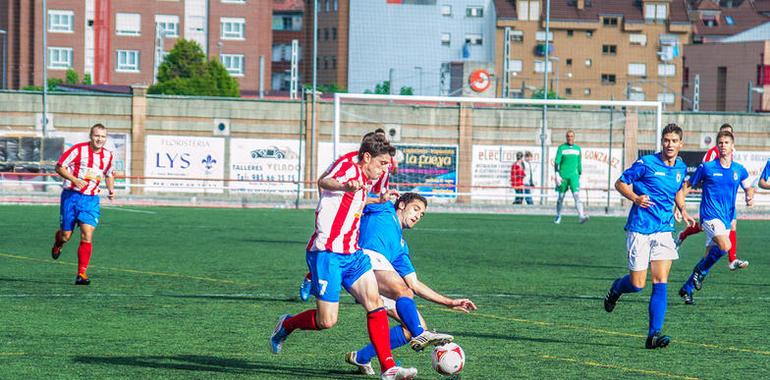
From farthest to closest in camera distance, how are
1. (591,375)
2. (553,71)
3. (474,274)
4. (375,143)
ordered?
(553,71), (474,274), (591,375), (375,143)

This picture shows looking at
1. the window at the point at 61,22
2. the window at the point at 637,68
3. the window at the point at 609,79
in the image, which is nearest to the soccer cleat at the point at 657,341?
the window at the point at 61,22

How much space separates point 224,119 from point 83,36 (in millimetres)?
48186

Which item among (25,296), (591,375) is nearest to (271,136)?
(25,296)

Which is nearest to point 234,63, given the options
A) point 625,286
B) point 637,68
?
point 637,68

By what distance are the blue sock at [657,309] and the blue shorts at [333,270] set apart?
2996 mm

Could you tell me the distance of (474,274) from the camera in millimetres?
17203

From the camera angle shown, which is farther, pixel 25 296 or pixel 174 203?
pixel 174 203

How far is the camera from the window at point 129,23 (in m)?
89.2

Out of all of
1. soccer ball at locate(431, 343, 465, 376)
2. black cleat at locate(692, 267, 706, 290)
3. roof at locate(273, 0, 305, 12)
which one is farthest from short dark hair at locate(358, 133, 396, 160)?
roof at locate(273, 0, 305, 12)

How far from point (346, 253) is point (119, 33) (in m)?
83.8

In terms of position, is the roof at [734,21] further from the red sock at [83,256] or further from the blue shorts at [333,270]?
the blue shorts at [333,270]

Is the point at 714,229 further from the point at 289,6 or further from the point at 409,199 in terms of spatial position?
the point at 289,6

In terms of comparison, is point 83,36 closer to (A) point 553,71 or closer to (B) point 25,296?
(A) point 553,71

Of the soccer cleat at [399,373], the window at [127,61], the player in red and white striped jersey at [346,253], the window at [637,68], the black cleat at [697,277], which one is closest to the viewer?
the soccer cleat at [399,373]
